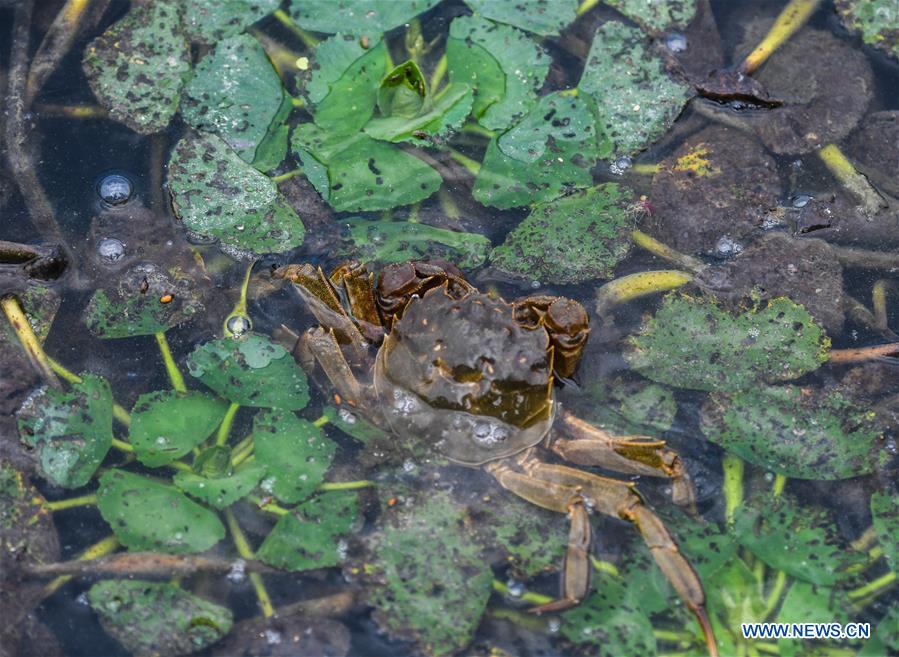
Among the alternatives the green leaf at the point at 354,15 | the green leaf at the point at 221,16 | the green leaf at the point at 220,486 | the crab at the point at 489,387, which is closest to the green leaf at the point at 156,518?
the green leaf at the point at 220,486

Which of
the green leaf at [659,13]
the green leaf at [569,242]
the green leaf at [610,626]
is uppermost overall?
the green leaf at [659,13]

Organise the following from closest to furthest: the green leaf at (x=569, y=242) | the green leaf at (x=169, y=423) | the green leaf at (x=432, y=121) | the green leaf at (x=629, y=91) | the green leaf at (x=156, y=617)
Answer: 1. the green leaf at (x=156, y=617)
2. the green leaf at (x=169, y=423)
3. the green leaf at (x=569, y=242)
4. the green leaf at (x=432, y=121)
5. the green leaf at (x=629, y=91)

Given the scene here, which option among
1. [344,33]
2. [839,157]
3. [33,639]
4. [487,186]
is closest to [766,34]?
[839,157]

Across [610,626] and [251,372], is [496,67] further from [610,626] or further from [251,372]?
[610,626]

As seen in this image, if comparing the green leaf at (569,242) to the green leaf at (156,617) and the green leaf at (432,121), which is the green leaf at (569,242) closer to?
the green leaf at (432,121)

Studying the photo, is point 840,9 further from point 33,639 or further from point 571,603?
point 33,639
